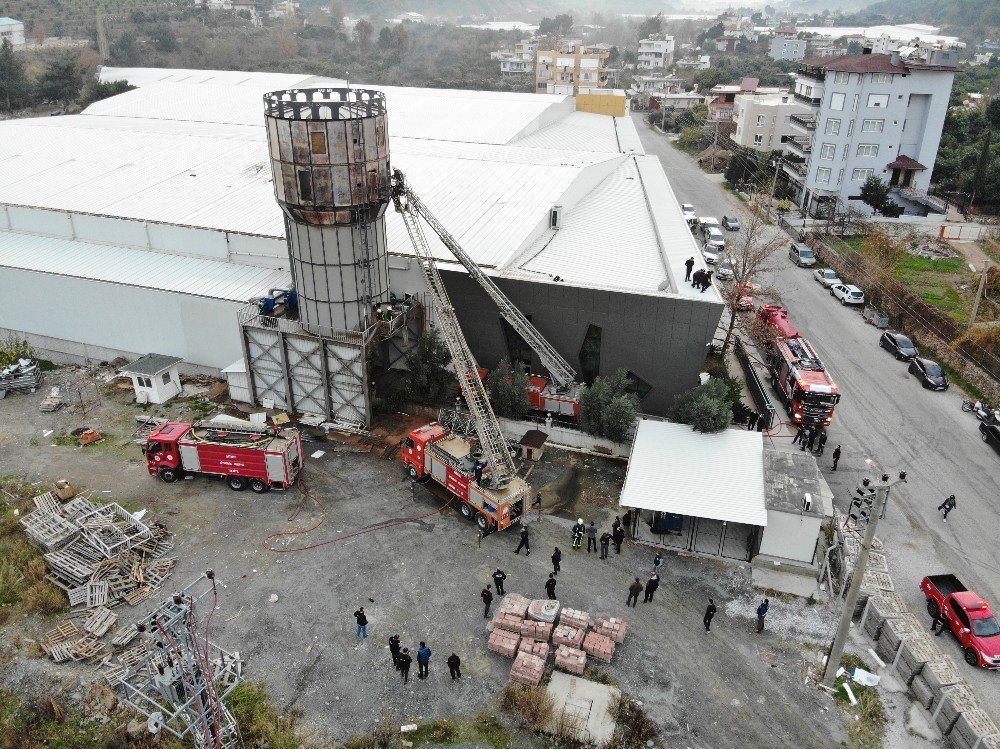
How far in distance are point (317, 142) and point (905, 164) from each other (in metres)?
56.1

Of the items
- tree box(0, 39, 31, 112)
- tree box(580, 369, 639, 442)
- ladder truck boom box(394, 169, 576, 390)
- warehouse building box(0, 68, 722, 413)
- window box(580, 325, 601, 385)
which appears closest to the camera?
tree box(580, 369, 639, 442)

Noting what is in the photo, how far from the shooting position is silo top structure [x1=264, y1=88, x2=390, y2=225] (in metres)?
25.3

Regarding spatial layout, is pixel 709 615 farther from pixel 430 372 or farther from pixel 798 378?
pixel 430 372

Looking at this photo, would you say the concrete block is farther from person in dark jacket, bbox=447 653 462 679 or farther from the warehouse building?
the warehouse building


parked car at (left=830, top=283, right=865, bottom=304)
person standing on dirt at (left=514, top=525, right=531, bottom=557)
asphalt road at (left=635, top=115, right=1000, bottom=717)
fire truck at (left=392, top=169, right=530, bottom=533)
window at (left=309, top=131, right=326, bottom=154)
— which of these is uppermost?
window at (left=309, top=131, right=326, bottom=154)

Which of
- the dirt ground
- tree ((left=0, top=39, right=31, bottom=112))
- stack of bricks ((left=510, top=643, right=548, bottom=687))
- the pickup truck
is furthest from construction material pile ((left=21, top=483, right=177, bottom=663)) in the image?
tree ((left=0, top=39, right=31, bottom=112))

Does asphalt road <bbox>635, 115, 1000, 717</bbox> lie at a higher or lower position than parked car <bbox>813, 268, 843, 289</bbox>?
lower

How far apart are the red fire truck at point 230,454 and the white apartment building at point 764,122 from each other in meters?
73.1

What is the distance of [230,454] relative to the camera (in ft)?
83.8

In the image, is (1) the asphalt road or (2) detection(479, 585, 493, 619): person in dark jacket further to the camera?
(1) the asphalt road

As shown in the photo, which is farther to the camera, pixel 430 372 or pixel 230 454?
pixel 430 372

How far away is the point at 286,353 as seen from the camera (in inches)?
1171

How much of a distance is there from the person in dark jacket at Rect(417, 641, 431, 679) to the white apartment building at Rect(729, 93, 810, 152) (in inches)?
3054

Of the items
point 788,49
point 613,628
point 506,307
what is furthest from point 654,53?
point 613,628
